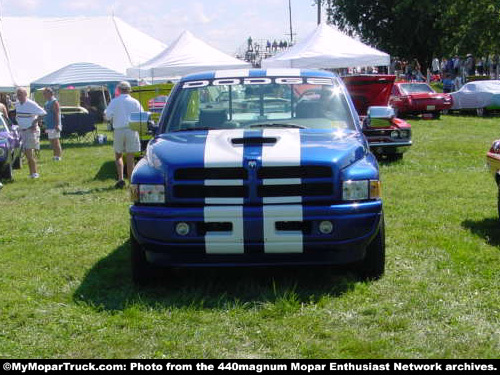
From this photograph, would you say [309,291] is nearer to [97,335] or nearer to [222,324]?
[222,324]

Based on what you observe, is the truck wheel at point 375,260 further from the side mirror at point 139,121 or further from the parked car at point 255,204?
the side mirror at point 139,121

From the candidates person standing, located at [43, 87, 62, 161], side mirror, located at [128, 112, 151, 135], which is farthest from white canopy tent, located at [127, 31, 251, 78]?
side mirror, located at [128, 112, 151, 135]

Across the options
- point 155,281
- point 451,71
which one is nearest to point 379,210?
point 155,281

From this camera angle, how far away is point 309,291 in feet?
17.7

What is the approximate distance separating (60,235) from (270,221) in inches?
139

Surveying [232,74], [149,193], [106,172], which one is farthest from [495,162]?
[106,172]

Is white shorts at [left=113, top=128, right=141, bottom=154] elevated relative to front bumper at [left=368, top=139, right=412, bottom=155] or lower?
elevated

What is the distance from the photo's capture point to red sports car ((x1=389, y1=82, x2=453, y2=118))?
24.4 meters

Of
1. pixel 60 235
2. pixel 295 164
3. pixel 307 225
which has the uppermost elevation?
pixel 295 164

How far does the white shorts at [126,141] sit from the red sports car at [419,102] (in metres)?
14.5

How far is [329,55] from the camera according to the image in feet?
62.8

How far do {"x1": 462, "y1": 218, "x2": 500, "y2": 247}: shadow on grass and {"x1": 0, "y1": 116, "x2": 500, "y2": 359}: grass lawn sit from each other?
0.07 ft

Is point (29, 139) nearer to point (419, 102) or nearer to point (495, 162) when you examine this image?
point (495, 162)

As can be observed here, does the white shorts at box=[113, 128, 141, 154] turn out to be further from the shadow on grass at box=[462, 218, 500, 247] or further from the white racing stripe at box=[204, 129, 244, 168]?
the white racing stripe at box=[204, 129, 244, 168]
